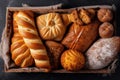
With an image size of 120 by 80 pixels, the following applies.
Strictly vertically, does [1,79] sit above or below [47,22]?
below

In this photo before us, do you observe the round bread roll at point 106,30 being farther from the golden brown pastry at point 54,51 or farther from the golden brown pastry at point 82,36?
the golden brown pastry at point 54,51

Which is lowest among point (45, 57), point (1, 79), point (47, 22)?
point (1, 79)

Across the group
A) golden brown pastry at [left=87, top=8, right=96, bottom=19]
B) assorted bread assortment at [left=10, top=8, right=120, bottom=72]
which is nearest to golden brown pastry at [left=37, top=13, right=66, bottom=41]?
assorted bread assortment at [left=10, top=8, right=120, bottom=72]

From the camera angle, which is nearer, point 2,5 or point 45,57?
point 45,57

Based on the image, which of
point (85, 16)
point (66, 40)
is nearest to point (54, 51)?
point (66, 40)

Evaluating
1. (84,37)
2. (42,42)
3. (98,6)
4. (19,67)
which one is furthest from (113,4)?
(19,67)

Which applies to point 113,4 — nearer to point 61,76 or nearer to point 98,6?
point 98,6

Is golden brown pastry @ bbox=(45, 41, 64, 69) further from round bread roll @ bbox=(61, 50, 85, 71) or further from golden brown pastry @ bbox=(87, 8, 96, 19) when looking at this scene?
golden brown pastry @ bbox=(87, 8, 96, 19)
